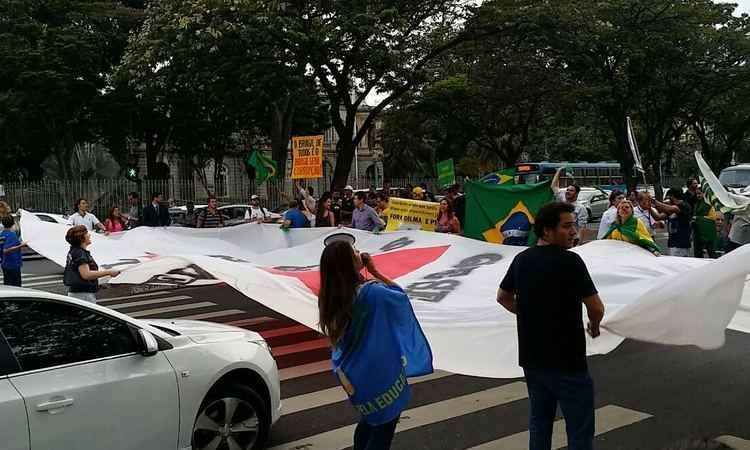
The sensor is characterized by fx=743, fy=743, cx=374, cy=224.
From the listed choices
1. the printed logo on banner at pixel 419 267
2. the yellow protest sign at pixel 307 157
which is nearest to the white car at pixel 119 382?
the printed logo on banner at pixel 419 267

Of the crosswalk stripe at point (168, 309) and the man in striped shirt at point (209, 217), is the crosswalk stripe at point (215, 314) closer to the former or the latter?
the crosswalk stripe at point (168, 309)

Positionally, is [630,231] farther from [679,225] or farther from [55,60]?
[55,60]

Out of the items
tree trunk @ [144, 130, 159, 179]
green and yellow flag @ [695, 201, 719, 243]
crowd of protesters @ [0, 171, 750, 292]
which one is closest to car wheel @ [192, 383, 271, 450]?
crowd of protesters @ [0, 171, 750, 292]

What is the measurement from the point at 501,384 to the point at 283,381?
2213 millimetres

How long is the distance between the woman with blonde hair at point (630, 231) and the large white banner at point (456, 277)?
0.89 ft

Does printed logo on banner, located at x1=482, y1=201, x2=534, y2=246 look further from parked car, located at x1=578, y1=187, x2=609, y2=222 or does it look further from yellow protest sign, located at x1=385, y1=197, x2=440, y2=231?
parked car, located at x1=578, y1=187, x2=609, y2=222

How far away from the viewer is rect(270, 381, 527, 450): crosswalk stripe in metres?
5.77

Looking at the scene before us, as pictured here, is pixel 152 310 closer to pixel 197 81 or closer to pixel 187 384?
pixel 187 384

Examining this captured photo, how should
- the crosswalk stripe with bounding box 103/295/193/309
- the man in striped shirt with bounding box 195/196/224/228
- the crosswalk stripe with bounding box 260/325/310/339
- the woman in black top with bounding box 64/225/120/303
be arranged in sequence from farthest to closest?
the man in striped shirt with bounding box 195/196/224/228
the crosswalk stripe with bounding box 103/295/193/309
the crosswalk stripe with bounding box 260/325/310/339
the woman in black top with bounding box 64/225/120/303

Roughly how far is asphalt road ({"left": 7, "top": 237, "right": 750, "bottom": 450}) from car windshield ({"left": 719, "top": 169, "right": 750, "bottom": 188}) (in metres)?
20.1

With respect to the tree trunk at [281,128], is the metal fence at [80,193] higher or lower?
lower

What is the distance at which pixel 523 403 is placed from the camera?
673 cm

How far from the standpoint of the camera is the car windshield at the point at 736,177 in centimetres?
2711

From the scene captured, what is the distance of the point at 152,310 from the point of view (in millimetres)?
12320
